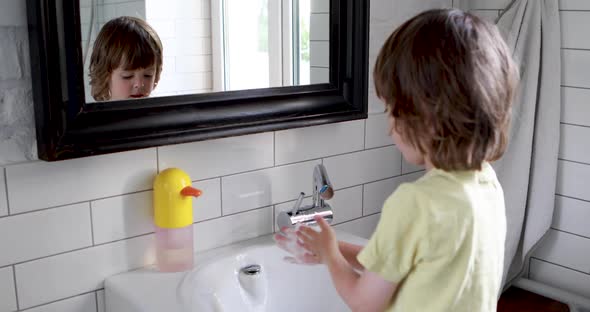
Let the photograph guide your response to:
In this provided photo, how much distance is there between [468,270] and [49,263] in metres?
0.66

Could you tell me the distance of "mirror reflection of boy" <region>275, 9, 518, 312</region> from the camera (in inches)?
32.0

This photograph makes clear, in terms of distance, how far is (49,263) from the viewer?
110 cm

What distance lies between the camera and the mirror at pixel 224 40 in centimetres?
109

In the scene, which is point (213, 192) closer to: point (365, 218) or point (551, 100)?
point (365, 218)

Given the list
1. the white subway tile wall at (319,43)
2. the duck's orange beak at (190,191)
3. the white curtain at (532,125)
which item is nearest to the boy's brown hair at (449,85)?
the duck's orange beak at (190,191)

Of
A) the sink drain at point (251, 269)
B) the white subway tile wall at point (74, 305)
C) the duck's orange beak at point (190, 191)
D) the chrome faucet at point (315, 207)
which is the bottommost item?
the white subway tile wall at point (74, 305)

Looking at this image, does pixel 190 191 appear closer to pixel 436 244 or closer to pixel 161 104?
pixel 161 104

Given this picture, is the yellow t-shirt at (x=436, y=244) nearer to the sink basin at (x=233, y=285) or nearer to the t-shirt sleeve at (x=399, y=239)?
the t-shirt sleeve at (x=399, y=239)

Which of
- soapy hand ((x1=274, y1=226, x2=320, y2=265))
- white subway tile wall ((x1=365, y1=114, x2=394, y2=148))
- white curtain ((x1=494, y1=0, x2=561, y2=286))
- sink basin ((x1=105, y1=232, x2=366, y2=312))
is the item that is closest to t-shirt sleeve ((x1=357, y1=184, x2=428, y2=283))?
soapy hand ((x1=274, y1=226, x2=320, y2=265))

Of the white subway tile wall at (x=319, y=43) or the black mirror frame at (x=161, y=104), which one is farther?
the white subway tile wall at (x=319, y=43)

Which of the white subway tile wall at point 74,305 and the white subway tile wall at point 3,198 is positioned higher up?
the white subway tile wall at point 3,198

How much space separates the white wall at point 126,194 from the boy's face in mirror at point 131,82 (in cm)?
10

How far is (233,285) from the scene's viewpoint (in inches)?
47.6

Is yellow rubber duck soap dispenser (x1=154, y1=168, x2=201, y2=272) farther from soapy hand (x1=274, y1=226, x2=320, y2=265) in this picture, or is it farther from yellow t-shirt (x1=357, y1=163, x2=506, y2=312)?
yellow t-shirt (x1=357, y1=163, x2=506, y2=312)
